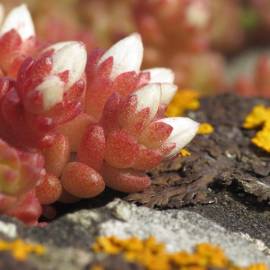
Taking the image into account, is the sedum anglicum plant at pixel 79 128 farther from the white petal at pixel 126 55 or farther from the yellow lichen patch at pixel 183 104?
the yellow lichen patch at pixel 183 104

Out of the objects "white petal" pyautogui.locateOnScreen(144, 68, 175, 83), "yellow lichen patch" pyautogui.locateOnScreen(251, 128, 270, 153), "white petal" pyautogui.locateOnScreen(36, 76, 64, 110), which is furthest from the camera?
"yellow lichen patch" pyautogui.locateOnScreen(251, 128, 270, 153)

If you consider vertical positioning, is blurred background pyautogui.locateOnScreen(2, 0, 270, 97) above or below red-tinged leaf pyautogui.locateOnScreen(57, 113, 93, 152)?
below

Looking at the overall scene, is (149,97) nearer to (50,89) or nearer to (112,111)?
(112,111)

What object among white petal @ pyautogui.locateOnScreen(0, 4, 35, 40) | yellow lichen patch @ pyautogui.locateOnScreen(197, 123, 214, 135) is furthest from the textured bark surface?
white petal @ pyautogui.locateOnScreen(0, 4, 35, 40)

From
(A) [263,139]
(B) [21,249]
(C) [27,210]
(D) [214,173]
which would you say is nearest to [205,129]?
(A) [263,139]

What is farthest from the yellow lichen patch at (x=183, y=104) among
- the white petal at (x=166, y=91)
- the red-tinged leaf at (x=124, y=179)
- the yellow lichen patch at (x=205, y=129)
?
the red-tinged leaf at (x=124, y=179)

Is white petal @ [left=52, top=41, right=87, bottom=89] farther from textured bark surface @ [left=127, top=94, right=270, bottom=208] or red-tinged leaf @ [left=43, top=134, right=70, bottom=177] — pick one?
textured bark surface @ [left=127, top=94, right=270, bottom=208]

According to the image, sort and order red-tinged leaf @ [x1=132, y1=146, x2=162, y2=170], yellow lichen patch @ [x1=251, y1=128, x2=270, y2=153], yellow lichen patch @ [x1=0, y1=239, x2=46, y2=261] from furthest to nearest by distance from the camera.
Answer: yellow lichen patch @ [x1=251, y1=128, x2=270, y2=153] < red-tinged leaf @ [x1=132, y1=146, x2=162, y2=170] < yellow lichen patch @ [x1=0, y1=239, x2=46, y2=261]
